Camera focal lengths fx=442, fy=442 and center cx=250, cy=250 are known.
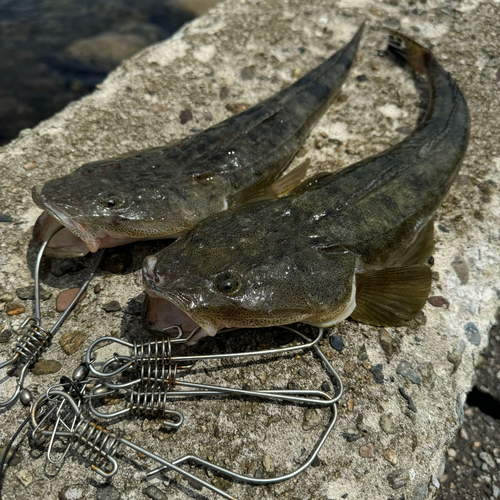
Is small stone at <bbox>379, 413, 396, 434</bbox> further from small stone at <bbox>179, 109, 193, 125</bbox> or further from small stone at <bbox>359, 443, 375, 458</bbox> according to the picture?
small stone at <bbox>179, 109, 193, 125</bbox>

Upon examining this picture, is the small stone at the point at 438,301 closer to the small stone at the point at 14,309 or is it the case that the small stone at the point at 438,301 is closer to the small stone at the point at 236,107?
the small stone at the point at 236,107

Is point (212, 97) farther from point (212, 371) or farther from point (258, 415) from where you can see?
point (258, 415)

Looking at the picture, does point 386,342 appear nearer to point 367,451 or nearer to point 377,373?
point 377,373

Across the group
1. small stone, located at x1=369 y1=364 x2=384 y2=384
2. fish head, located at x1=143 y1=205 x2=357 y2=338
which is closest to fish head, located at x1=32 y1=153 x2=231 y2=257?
fish head, located at x1=143 y1=205 x2=357 y2=338

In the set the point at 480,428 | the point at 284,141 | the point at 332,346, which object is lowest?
the point at 480,428

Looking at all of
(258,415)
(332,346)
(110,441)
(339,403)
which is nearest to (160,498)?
(110,441)
